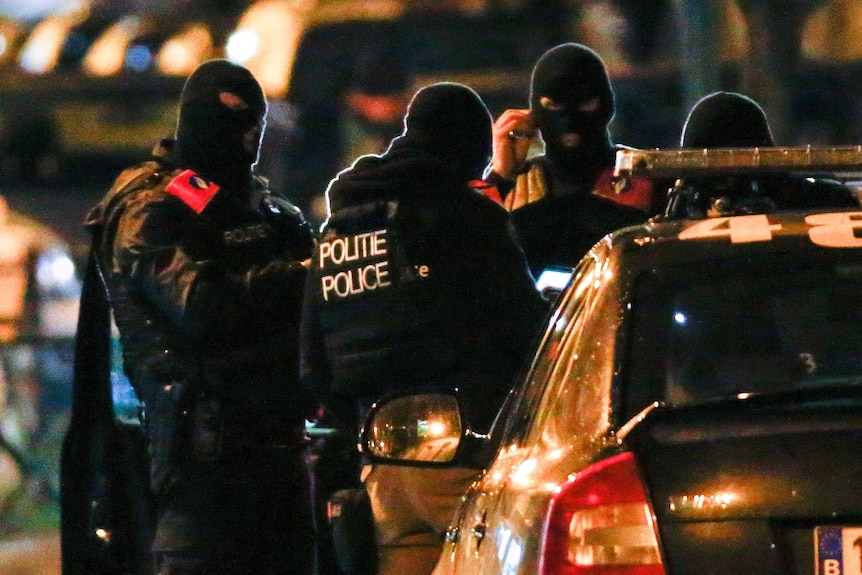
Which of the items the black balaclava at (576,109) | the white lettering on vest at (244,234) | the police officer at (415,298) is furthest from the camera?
the black balaclava at (576,109)

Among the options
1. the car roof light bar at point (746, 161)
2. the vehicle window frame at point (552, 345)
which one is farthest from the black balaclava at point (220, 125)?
the car roof light bar at point (746, 161)

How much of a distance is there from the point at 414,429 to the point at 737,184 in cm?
108

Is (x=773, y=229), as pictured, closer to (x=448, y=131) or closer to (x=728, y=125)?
(x=448, y=131)

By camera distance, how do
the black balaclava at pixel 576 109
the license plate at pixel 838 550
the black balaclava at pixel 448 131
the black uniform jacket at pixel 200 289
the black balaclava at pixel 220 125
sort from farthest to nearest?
the black balaclava at pixel 576 109
the black balaclava at pixel 220 125
the black uniform jacket at pixel 200 289
the black balaclava at pixel 448 131
the license plate at pixel 838 550

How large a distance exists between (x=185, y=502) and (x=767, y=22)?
9.49m

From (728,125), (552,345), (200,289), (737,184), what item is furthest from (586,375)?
(728,125)

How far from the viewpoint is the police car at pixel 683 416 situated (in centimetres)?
264

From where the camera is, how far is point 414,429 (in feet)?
12.0

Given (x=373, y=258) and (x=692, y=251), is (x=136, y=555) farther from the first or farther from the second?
(x=692, y=251)

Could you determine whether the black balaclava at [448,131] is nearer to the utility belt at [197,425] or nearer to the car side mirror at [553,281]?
the car side mirror at [553,281]

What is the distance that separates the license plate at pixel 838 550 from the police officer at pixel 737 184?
3.39 feet

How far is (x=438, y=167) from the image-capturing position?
4562 mm

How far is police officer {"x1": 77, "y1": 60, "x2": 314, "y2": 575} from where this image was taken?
17.0 feet

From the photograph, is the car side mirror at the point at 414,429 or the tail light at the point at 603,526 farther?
the car side mirror at the point at 414,429
